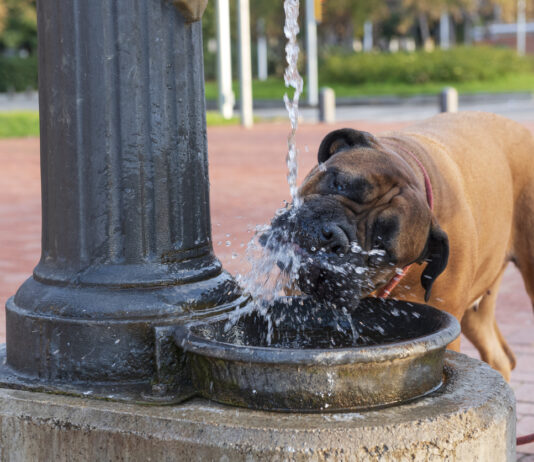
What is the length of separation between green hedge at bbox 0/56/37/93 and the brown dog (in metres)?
40.9

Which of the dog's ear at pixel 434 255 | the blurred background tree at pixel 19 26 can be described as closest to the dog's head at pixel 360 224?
the dog's ear at pixel 434 255

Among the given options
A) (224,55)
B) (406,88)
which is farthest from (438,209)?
(406,88)

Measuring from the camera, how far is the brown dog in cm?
282

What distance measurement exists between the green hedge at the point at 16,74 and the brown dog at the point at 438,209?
134 ft

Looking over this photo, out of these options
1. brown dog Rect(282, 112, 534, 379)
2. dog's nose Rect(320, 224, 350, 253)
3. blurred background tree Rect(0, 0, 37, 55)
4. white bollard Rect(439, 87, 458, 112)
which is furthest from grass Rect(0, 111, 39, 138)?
blurred background tree Rect(0, 0, 37, 55)

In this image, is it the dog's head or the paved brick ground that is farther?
the paved brick ground

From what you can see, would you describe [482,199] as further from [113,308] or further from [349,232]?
[113,308]

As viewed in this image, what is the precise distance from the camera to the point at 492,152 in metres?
3.90

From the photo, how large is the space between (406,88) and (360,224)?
31.0 metres

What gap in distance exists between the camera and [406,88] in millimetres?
33031

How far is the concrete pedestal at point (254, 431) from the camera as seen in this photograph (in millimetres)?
2049

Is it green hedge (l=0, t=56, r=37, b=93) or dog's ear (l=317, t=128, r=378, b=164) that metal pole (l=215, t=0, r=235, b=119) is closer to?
dog's ear (l=317, t=128, r=378, b=164)

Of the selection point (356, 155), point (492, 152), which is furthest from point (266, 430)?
point (492, 152)

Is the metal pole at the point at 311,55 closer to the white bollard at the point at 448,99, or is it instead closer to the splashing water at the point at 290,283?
the white bollard at the point at 448,99
